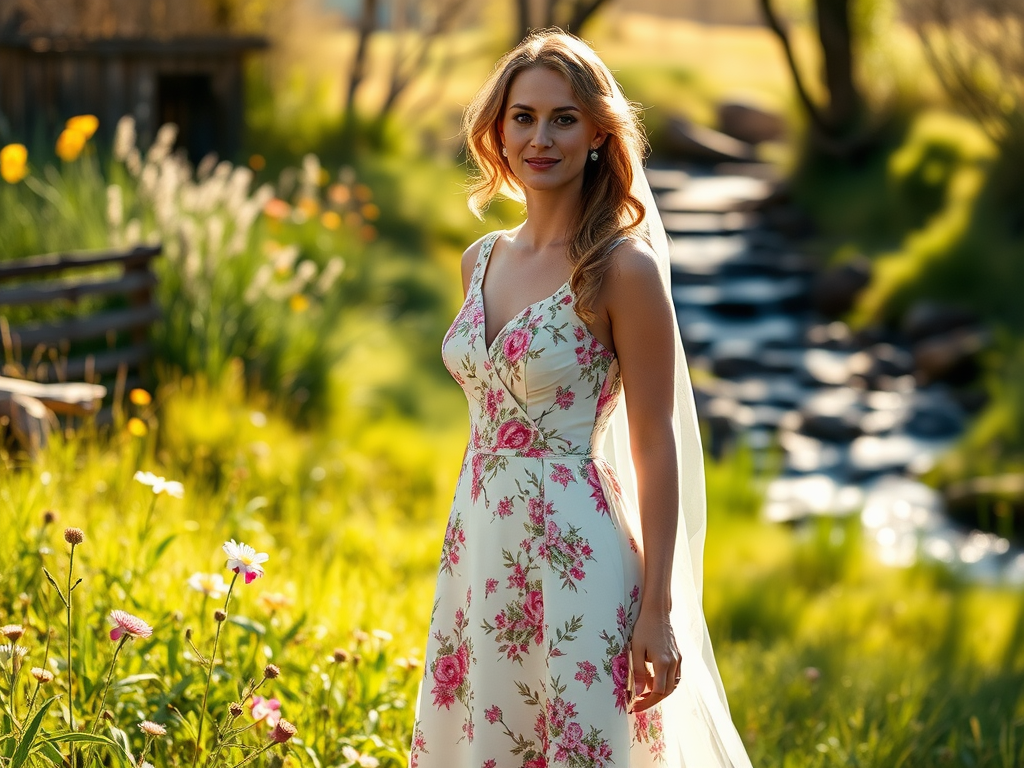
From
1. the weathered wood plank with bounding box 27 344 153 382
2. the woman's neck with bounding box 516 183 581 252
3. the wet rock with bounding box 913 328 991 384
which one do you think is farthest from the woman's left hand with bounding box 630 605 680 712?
the wet rock with bounding box 913 328 991 384

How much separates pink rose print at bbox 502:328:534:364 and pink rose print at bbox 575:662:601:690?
0.60m

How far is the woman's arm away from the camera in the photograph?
2.23 meters

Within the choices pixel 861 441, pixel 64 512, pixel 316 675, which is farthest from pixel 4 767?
pixel 861 441

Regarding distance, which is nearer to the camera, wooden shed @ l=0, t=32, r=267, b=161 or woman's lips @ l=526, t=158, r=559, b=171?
woman's lips @ l=526, t=158, r=559, b=171

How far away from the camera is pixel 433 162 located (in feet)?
45.6

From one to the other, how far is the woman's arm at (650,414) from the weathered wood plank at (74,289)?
3933 mm

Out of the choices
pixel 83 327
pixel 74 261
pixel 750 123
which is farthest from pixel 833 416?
pixel 750 123

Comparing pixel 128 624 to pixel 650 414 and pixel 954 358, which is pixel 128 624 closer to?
pixel 650 414

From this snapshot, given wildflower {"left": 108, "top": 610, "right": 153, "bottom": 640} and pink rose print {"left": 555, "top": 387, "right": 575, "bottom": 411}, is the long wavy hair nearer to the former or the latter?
pink rose print {"left": 555, "top": 387, "right": 575, "bottom": 411}

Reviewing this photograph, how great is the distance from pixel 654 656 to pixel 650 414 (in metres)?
0.45

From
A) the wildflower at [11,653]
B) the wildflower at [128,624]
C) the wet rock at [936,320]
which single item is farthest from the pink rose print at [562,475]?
the wet rock at [936,320]

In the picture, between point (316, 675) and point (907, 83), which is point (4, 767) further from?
point (907, 83)

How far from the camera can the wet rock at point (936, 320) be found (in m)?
11.0

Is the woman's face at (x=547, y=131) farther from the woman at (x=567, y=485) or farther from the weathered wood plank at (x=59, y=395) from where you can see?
the weathered wood plank at (x=59, y=395)
